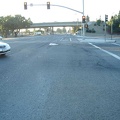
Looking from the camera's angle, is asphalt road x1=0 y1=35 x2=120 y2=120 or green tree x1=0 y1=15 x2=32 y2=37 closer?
asphalt road x1=0 y1=35 x2=120 y2=120

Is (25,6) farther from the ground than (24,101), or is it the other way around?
(25,6)

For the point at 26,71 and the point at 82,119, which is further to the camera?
the point at 26,71

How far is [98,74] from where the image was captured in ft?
33.6

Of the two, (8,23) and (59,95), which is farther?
(8,23)

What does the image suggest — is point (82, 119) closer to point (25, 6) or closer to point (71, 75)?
point (71, 75)

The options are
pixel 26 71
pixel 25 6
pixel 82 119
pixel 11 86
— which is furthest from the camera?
pixel 25 6

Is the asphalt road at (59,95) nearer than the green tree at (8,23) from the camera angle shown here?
Yes

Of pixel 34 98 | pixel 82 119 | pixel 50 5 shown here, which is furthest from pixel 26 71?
pixel 50 5

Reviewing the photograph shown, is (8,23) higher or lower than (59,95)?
higher

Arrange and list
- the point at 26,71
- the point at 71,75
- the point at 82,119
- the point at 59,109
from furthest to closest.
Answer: the point at 26,71
the point at 71,75
the point at 59,109
the point at 82,119

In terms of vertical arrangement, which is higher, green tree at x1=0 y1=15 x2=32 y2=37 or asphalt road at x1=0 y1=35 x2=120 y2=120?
green tree at x1=0 y1=15 x2=32 y2=37

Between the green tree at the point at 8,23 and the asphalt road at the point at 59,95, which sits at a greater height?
the green tree at the point at 8,23

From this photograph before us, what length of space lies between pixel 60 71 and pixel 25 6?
111 feet

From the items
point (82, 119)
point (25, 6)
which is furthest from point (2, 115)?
point (25, 6)
